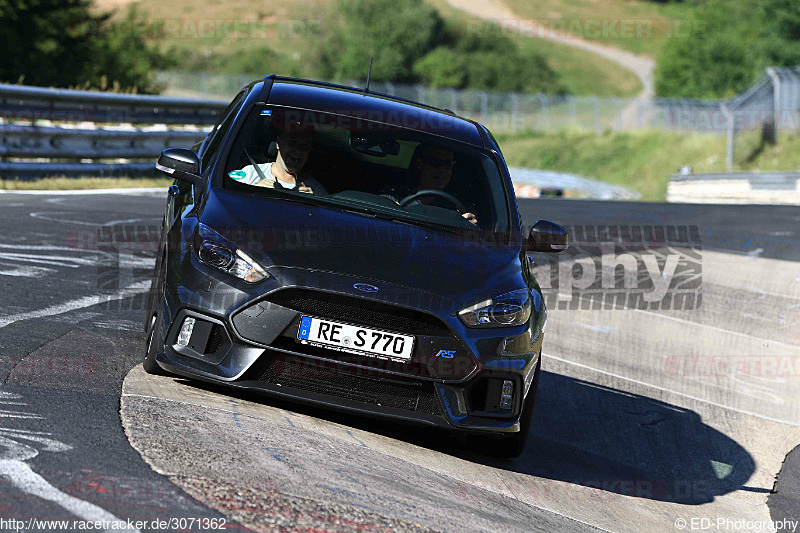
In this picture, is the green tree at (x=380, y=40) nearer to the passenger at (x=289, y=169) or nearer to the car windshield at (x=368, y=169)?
the car windshield at (x=368, y=169)

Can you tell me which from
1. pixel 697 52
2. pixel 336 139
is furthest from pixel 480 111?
pixel 336 139

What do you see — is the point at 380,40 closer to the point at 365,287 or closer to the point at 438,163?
the point at 438,163

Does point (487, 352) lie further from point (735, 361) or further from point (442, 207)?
point (735, 361)

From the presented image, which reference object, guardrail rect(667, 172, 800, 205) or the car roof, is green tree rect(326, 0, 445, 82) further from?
the car roof

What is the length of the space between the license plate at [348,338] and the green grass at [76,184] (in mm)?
11097

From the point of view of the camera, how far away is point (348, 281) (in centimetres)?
506

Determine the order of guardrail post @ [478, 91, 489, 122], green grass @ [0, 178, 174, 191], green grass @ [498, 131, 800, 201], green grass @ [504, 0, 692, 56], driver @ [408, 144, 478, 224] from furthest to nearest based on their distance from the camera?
green grass @ [504, 0, 692, 56]
guardrail post @ [478, 91, 489, 122]
green grass @ [498, 131, 800, 201]
green grass @ [0, 178, 174, 191]
driver @ [408, 144, 478, 224]

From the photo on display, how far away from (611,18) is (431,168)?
127015 mm

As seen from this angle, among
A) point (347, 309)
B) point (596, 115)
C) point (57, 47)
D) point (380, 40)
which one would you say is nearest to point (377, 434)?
point (347, 309)

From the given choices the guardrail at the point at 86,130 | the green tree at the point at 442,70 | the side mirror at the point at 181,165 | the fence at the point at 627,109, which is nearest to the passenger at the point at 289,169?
the side mirror at the point at 181,165

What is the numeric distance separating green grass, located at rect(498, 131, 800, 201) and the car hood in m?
35.1

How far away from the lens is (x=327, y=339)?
16.3 ft

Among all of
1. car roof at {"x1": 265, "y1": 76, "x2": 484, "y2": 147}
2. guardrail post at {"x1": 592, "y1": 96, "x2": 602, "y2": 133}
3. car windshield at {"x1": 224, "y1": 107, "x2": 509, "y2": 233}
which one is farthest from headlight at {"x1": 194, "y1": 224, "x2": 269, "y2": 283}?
guardrail post at {"x1": 592, "y1": 96, "x2": 602, "y2": 133}

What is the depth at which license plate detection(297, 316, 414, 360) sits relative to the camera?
4.98 m
